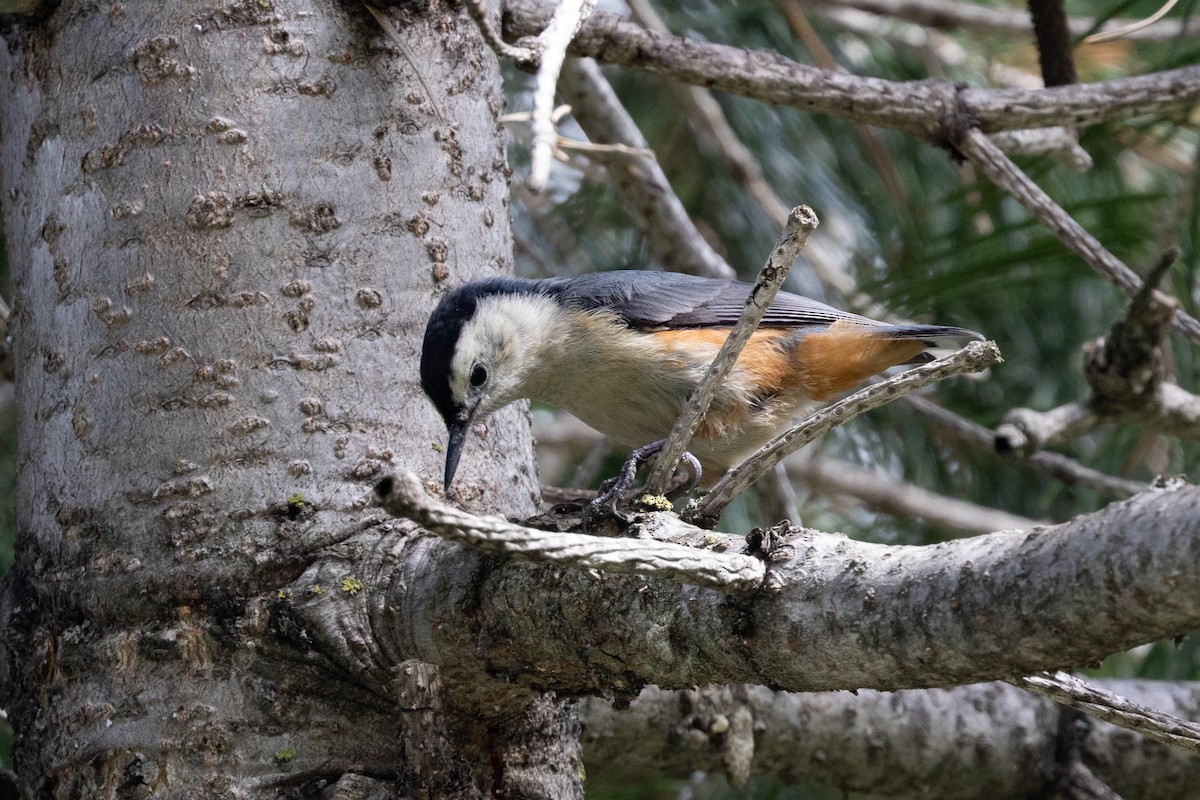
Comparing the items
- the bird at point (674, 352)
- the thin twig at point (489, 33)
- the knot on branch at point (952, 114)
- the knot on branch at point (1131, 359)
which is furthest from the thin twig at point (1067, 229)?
the thin twig at point (489, 33)

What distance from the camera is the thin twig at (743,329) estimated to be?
1.26 metres

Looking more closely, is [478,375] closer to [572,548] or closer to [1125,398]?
[572,548]

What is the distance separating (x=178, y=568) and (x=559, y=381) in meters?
1.01

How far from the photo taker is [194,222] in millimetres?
1702

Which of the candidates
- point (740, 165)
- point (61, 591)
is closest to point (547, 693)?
point (61, 591)

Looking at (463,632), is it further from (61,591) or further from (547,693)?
(61,591)

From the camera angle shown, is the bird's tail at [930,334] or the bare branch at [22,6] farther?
the bird's tail at [930,334]

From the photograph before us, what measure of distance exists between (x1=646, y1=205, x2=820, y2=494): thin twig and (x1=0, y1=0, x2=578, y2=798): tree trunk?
30cm

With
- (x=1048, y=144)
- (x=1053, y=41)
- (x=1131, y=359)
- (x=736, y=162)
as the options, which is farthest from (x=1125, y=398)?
(x=736, y=162)

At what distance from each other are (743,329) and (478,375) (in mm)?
793

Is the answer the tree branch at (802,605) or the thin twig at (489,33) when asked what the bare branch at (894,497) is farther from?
the thin twig at (489,33)

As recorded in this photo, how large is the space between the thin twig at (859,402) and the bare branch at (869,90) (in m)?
0.81

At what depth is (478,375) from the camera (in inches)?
80.1

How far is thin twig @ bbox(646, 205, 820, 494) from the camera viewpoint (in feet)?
4.14
